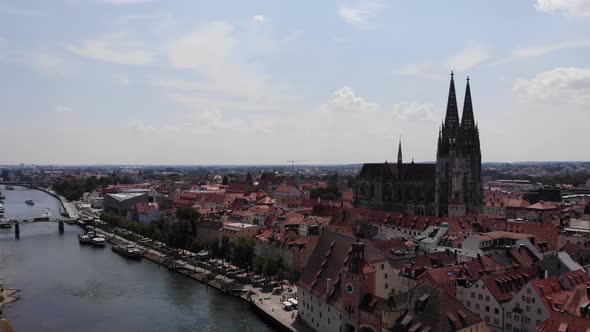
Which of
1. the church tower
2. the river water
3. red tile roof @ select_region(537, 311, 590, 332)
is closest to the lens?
red tile roof @ select_region(537, 311, 590, 332)

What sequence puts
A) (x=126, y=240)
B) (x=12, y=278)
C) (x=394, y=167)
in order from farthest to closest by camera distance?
(x=394, y=167) < (x=126, y=240) < (x=12, y=278)

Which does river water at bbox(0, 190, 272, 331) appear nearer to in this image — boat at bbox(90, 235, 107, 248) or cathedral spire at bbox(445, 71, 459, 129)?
boat at bbox(90, 235, 107, 248)

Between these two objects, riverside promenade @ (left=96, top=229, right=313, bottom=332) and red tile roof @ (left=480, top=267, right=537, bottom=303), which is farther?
riverside promenade @ (left=96, top=229, right=313, bottom=332)

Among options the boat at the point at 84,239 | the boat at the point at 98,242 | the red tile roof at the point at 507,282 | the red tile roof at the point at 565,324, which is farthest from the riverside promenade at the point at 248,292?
the red tile roof at the point at 565,324

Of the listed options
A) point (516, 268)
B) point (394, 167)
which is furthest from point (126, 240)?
point (516, 268)

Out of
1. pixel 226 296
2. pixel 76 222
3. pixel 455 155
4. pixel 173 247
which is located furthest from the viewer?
pixel 76 222

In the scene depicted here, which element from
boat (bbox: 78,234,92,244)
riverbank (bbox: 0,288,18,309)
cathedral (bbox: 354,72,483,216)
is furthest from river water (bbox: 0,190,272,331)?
cathedral (bbox: 354,72,483,216)

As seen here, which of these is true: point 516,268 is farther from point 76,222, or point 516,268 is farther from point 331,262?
point 76,222

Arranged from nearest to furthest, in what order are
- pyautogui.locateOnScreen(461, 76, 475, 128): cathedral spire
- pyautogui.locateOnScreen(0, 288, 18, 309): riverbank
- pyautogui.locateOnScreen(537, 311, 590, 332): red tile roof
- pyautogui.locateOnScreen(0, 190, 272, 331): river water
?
pyautogui.locateOnScreen(537, 311, 590, 332): red tile roof < pyautogui.locateOnScreen(0, 190, 272, 331): river water < pyautogui.locateOnScreen(0, 288, 18, 309): riverbank < pyautogui.locateOnScreen(461, 76, 475, 128): cathedral spire
